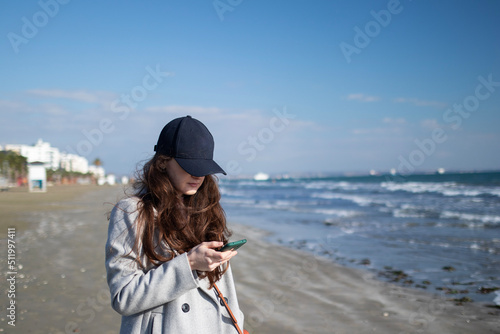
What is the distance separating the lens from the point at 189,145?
1657mm

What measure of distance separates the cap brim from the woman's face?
5 centimetres

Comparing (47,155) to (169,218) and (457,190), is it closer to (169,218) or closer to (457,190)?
(457,190)

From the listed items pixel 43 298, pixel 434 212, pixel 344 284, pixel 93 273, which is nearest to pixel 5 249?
pixel 93 273

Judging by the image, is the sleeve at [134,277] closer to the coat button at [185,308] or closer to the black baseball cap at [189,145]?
the coat button at [185,308]

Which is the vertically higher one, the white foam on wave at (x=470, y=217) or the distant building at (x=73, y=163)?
the distant building at (x=73, y=163)

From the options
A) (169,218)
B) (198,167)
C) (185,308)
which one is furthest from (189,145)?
(185,308)

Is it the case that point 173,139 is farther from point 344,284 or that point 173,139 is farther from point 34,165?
point 34,165

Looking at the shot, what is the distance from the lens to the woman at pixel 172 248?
1.49 meters

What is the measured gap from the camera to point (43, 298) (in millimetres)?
5109

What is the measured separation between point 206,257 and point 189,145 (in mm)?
472

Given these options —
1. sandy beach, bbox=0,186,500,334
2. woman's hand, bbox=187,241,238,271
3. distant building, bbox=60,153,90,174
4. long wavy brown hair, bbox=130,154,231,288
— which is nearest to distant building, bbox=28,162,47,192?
sandy beach, bbox=0,186,500,334

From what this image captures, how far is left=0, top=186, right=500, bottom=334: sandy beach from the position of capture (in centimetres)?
457

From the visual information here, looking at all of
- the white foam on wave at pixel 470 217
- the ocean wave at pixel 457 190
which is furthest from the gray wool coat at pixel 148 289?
the ocean wave at pixel 457 190

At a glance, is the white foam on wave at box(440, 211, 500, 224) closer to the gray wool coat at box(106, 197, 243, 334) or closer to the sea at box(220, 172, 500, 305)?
the sea at box(220, 172, 500, 305)
